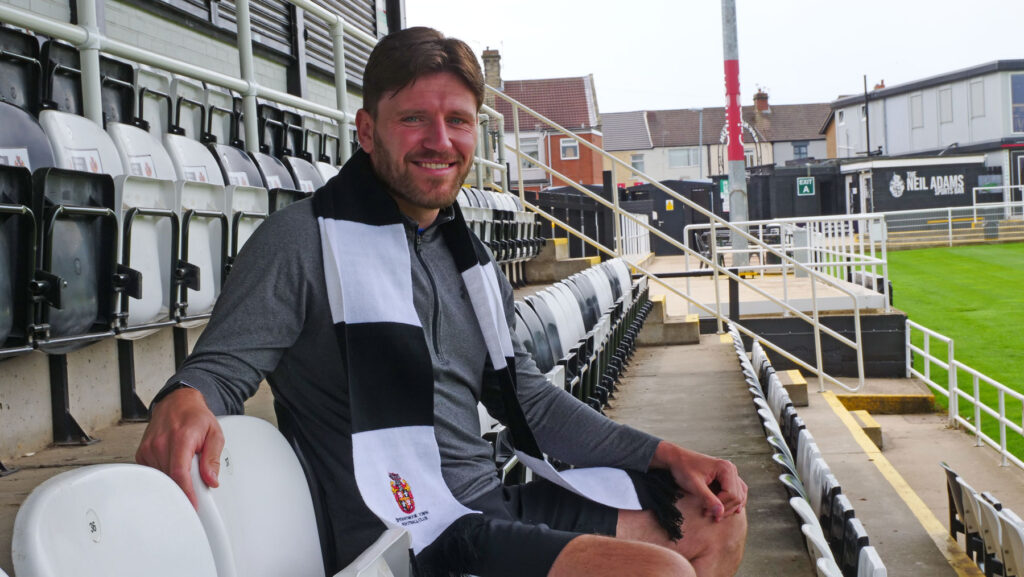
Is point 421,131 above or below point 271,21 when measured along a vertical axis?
below

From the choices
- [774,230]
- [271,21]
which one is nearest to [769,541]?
[271,21]

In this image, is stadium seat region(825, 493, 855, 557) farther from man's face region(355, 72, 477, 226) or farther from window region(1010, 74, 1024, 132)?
window region(1010, 74, 1024, 132)

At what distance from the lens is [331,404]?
1.61 metres

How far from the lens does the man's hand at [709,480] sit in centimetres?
181

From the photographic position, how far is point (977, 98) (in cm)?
3244

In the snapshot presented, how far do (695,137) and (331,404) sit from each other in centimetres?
5125

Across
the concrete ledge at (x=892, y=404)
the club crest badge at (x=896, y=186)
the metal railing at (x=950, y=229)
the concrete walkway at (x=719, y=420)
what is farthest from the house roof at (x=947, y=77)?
the concrete walkway at (x=719, y=420)

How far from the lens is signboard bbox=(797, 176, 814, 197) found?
29.5 m

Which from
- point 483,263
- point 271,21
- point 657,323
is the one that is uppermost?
point 271,21

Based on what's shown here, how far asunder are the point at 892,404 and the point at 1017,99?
25.6m

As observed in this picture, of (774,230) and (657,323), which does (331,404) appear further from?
(774,230)

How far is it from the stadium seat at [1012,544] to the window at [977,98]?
3113 cm

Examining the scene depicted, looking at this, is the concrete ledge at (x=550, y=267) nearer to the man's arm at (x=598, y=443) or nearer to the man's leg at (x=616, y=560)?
the man's arm at (x=598, y=443)

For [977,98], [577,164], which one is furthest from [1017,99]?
[577,164]
